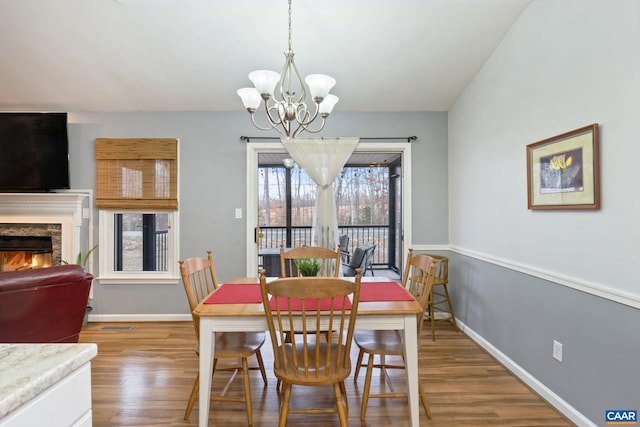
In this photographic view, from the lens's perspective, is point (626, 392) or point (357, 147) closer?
point (626, 392)

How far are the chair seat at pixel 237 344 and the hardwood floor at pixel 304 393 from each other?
1.44ft

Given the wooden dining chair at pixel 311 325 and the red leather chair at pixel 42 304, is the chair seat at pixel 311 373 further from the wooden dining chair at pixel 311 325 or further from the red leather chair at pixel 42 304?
the red leather chair at pixel 42 304

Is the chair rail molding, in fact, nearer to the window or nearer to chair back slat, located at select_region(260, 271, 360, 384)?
chair back slat, located at select_region(260, 271, 360, 384)

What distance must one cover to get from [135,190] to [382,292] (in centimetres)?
301

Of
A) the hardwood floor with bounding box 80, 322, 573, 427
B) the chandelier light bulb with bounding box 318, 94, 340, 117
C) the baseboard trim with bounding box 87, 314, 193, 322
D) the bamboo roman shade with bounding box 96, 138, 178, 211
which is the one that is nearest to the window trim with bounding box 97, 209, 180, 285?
the bamboo roman shade with bounding box 96, 138, 178, 211

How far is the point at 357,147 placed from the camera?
3850 mm

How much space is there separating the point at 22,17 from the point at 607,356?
15.3 feet

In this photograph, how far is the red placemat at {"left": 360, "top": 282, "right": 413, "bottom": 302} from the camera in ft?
6.61

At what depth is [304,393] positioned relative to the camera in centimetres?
230

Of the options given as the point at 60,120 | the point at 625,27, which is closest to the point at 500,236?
the point at 625,27

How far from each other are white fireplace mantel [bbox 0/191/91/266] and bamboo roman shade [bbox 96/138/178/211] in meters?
0.27

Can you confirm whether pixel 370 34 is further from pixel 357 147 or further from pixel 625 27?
pixel 625 27

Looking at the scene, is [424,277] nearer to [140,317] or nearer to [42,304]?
[42,304]

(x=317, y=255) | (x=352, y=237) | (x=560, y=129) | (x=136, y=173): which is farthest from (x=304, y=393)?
(x=352, y=237)
